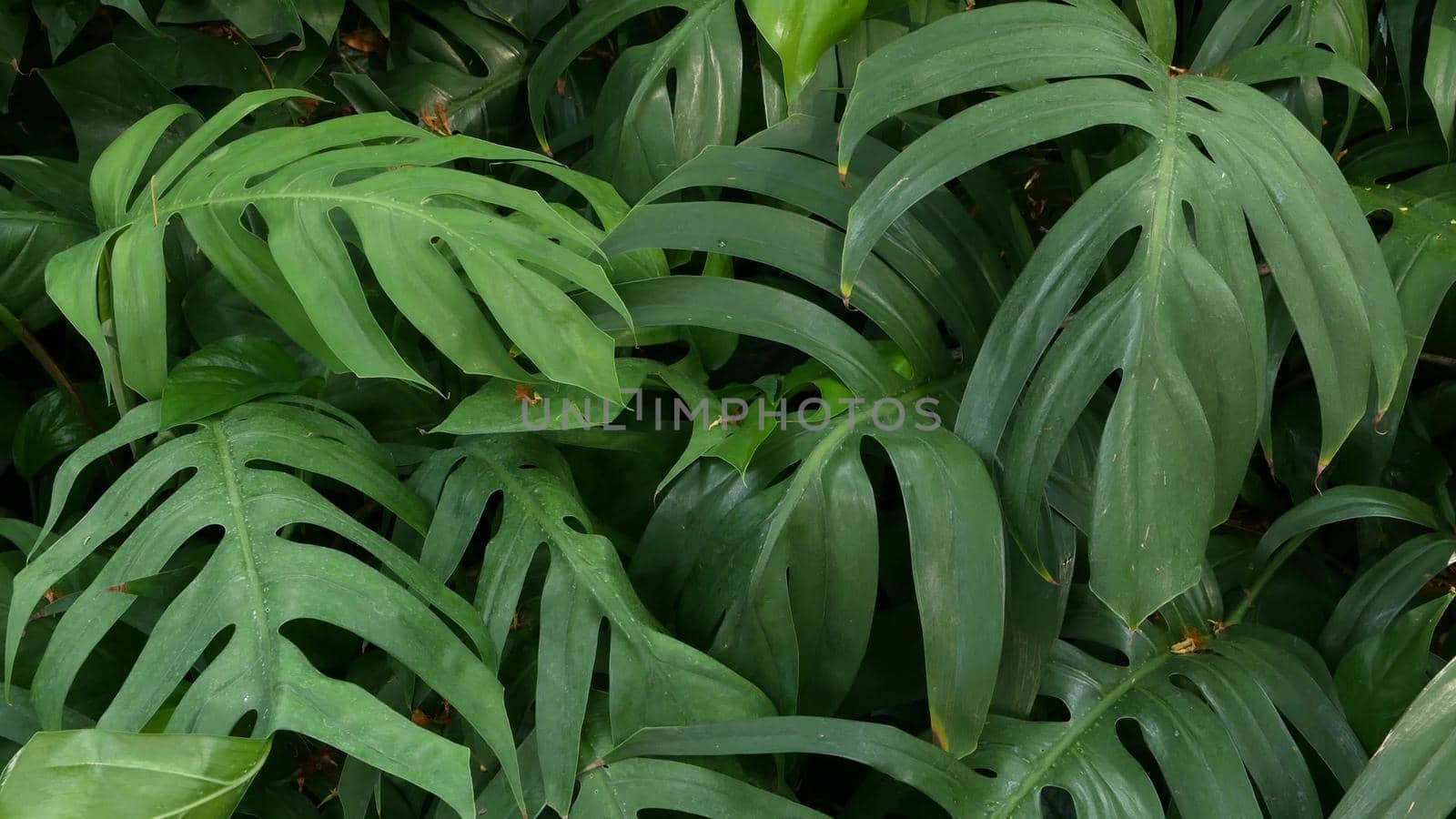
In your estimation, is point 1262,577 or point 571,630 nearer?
point 571,630

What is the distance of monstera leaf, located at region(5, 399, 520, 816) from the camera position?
0.58 m

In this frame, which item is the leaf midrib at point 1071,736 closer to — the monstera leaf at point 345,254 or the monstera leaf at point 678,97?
the monstera leaf at point 345,254

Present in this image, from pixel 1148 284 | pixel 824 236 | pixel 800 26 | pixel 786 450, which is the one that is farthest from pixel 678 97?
pixel 1148 284

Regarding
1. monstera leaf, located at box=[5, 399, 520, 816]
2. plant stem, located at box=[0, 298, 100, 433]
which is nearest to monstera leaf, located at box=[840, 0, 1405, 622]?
monstera leaf, located at box=[5, 399, 520, 816]

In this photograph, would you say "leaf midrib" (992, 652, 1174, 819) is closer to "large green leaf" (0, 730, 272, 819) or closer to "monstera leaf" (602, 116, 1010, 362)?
"monstera leaf" (602, 116, 1010, 362)

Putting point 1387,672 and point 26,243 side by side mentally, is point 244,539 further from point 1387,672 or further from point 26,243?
point 1387,672

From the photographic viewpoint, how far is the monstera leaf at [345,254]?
27.2 inches

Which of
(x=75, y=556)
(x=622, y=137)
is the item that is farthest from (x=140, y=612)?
(x=622, y=137)

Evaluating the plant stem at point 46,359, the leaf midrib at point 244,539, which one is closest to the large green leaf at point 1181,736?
the leaf midrib at point 244,539

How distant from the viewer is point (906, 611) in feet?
2.88

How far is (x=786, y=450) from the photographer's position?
2.50 ft

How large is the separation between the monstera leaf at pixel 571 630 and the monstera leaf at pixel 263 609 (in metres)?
0.04

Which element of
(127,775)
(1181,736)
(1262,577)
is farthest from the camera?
(1262,577)

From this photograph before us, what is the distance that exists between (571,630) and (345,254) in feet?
1.01
